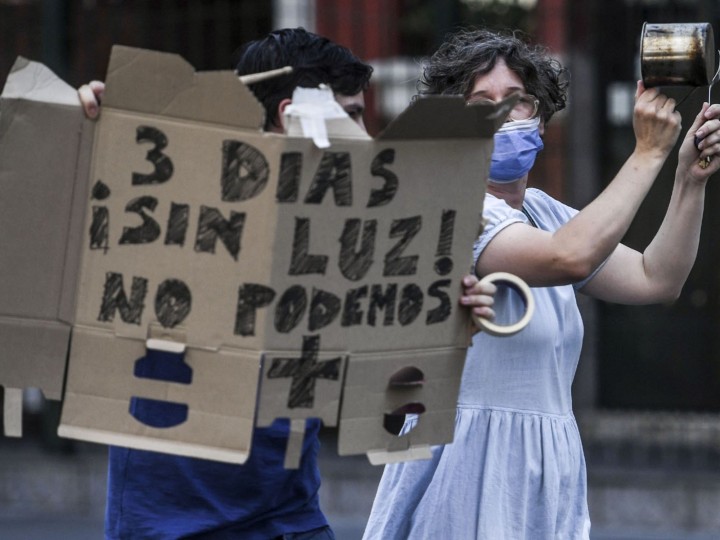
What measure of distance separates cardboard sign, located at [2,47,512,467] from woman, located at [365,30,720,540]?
1.41ft

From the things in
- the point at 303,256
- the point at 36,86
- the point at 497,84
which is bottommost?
the point at 303,256

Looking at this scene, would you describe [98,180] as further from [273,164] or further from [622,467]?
[622,467]

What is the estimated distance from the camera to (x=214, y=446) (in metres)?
2.43

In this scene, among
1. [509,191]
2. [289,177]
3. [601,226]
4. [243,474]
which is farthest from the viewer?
[509,191]

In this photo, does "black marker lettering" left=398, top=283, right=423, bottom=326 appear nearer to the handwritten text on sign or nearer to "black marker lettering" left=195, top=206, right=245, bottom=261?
the handwritten text on sign

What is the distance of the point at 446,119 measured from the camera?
2504 millimetres

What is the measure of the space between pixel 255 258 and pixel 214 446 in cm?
32

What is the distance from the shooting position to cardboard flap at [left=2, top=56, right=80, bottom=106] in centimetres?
243

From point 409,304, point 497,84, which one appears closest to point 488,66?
point 497,84

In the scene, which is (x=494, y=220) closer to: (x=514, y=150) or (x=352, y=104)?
(x=514, y=150)

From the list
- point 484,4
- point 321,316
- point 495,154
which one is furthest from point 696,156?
point 484,4

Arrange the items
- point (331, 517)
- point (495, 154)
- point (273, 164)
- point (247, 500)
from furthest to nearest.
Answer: point (331, 517), point (495, 154), point (247, 500), point (273, 164)

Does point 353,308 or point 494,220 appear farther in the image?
point 494,220

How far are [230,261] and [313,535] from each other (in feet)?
2.55
